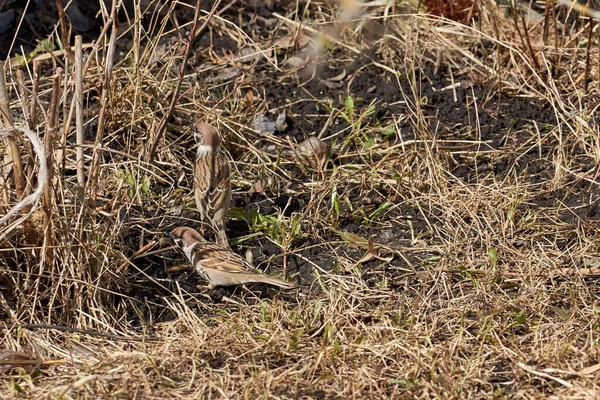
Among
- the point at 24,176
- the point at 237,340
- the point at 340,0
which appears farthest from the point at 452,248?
the point at 340,0

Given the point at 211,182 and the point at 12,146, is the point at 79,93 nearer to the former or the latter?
the point at 12,146

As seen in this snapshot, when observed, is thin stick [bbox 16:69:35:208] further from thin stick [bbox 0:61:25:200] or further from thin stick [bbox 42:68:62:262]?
thin stick [bbox 42:68:62:262]

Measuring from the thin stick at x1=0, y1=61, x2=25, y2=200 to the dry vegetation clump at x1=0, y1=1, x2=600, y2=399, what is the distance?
0.6 inches

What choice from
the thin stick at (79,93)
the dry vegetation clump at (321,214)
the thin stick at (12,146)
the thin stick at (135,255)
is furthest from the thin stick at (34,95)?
the thin stick at (135,255)

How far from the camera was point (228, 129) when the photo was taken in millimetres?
5961

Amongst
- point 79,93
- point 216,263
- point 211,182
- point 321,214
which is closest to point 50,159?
point 79,93

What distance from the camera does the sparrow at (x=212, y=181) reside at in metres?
4.99

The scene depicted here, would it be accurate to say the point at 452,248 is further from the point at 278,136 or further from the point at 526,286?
the point at 278,136

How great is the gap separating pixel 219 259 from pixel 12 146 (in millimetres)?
1183

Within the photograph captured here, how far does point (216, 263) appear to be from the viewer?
467cm

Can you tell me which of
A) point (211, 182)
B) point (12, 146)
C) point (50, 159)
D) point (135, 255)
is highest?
point (50, 159)

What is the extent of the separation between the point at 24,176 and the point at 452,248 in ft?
7.37

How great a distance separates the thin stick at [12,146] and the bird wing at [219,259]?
976 mm

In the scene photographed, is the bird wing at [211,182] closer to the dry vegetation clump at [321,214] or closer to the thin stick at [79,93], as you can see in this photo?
the dry vegetation clump at [321,214]
